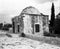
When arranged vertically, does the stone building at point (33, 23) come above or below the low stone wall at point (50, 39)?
above

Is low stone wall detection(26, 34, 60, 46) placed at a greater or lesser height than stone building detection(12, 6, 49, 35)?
lesser

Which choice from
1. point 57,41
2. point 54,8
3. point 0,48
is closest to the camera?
point 0,48

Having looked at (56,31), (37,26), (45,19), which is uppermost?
(45,19)

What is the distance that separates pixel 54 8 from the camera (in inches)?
1035

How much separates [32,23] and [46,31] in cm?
297

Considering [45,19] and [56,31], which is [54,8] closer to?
[56,31]

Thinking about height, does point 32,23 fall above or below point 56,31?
above

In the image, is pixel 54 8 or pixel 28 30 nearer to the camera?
pixel 28 30

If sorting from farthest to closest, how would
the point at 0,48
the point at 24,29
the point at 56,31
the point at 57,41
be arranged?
the point at 56,31 < the point at 24,29 < the point at 57,41 < the point at 0,48

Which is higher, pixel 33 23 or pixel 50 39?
pixel 33 23

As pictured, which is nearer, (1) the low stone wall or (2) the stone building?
(1) the low stone wall

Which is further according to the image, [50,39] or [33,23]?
[33,23]

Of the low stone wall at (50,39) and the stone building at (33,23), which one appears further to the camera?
the stone building at (33,23)

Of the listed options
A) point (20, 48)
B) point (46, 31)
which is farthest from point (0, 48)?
point (46, 31)
